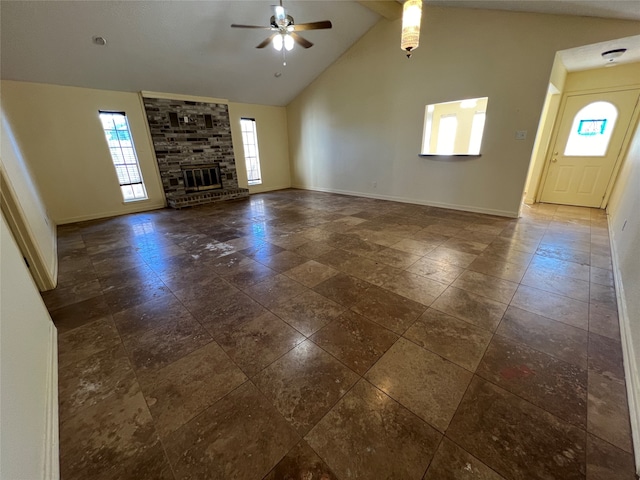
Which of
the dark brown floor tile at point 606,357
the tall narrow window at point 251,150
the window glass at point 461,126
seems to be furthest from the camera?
the tall narrow window at point 251,150

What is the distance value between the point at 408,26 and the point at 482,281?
285 cm

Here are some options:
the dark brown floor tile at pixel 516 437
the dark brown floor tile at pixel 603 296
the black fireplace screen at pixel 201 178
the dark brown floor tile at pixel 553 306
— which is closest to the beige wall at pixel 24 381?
the dark brown floor tile at pixel 516 437

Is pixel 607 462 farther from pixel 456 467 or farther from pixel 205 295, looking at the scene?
pixel 205 295

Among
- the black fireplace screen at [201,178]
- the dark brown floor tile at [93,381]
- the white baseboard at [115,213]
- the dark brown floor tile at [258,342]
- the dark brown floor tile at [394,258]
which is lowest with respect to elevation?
the dark brown floor tile at [93,381]

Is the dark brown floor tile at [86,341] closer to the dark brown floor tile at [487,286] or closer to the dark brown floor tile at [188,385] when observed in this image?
the dark brown floor tile at [188,385]

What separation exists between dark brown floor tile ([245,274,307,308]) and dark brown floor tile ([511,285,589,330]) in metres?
1.83

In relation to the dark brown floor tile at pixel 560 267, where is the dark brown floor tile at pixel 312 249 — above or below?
above

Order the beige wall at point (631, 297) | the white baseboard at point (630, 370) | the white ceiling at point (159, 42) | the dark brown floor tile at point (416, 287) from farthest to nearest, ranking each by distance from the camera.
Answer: the white ceiling at point (159, 42) → the dark brown floor tile at point (416, 287) → the beige wall at point (631, 297) → the white baseboard at point (630, 370)

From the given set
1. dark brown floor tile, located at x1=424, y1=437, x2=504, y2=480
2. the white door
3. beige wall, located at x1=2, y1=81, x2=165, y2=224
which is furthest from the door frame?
beige wall, located at x1=2, y1=81, x2=165, y2=224

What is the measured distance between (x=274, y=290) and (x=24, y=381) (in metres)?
1.53

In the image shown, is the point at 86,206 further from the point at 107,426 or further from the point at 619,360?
the point at 619,360

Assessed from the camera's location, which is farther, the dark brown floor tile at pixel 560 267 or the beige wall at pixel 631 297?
the dark brown floor tile at pixel 560 267

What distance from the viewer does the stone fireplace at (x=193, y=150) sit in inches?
222

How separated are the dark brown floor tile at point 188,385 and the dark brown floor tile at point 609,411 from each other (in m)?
1.75
